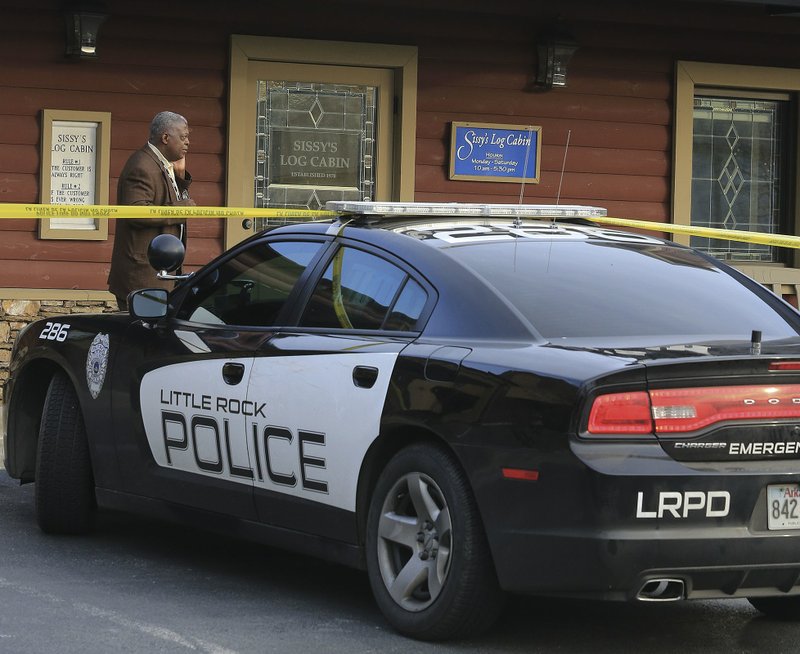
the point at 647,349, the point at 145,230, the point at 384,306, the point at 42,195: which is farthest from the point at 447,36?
the point at 647,349

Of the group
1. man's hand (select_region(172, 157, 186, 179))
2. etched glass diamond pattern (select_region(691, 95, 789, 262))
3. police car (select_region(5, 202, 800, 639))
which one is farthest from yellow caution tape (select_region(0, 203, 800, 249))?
etched glass diamond pattern (select_region(691, 95, 789, 262))

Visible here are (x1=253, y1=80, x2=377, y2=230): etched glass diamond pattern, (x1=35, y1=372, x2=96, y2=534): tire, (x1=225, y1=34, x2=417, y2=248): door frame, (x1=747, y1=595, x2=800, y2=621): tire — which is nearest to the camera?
(x1=747, y1=595, x2=800, y2=621): tire

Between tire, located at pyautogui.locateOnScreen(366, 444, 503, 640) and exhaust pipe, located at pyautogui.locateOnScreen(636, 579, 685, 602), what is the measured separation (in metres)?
0.46

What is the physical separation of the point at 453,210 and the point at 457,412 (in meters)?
1.32

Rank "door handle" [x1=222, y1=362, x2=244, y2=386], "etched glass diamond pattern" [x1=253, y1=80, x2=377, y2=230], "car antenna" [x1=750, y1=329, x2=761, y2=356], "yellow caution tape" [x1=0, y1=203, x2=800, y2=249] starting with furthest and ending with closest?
"etched glass diamond pattern" [x1=253, y1=80, x2=377, y2=230]
"yellow caution tape" [x1=0, y1=203, x2=800, y2=249]
"door handle" [x1=222, y1=362, x2=244, y2=386]
"car antenna" [x1=750, y1=329, x2=761, y2=356]

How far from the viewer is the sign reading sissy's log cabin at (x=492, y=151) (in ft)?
38.0

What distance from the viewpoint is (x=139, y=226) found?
27.6 feet

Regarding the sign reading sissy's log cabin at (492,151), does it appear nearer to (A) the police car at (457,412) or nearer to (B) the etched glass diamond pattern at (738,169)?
(B) the etched glass diamond pattern at (738,169)

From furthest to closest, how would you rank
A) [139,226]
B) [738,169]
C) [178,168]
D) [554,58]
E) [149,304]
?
[738,169] < [554,58] < [178,168] < [139,226] < [149,304]

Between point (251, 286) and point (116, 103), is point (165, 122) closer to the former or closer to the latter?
point (116, 103)

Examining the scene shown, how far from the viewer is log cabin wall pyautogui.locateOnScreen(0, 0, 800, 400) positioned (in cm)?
1066

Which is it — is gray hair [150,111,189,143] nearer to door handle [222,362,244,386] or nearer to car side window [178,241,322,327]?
car side window [178,241,322,327]

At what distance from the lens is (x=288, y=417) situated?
5.27 m

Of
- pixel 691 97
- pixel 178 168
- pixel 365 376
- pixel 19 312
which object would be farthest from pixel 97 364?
pixel 691 97
